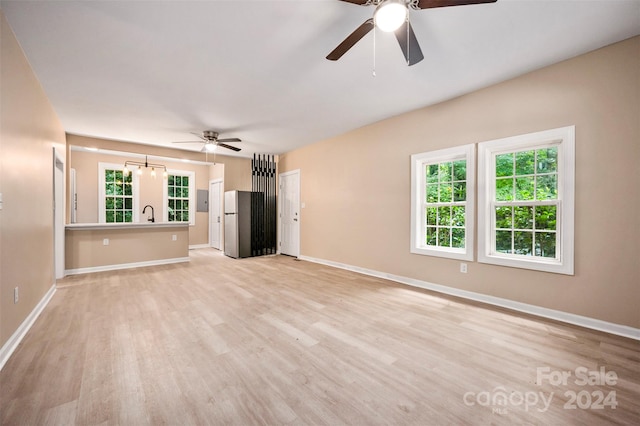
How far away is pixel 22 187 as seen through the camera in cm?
239

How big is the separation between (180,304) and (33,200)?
1823 millimetres

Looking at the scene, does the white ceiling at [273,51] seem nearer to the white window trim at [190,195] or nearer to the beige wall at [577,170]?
the beige wall at [577,170]

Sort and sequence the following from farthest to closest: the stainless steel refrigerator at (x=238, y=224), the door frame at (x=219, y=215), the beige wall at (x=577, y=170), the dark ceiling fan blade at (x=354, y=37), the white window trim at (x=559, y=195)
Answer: the door frame at (x=219, y=215) → the stainless steel refrigerator at (x=238, y=224) → the white window trim at (x=559, y=195) → the beige wall at (x=577, y=170) → the dark ceiling fan blade at (x=354, y=37)

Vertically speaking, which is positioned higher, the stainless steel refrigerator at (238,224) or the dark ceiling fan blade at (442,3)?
the dark ceiling fan blade at (442,3)

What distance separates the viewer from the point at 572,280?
2588 millimetres

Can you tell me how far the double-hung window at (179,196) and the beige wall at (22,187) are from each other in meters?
3.95

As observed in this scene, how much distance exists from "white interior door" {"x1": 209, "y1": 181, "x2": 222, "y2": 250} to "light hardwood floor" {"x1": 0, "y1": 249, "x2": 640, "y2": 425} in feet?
14.2

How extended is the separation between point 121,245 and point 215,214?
9.51 feet

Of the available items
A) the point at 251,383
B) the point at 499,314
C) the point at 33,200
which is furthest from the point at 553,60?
the point at 33,200

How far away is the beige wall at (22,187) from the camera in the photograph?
79.1 inches

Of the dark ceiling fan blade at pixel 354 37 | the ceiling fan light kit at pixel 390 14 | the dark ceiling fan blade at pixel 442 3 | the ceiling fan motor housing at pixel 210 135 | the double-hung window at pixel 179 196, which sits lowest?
the double-hung window at pixel 179 196

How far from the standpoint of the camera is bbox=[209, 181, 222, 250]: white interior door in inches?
294

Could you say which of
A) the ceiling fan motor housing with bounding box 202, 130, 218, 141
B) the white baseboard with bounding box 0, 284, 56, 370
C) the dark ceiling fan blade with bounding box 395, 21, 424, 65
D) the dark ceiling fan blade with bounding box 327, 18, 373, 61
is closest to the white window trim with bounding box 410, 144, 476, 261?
the dark ceiling fan blade with bounding box 395, 21, 424, 65

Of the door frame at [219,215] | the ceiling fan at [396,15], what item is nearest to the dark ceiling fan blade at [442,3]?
the ceiling fan at [396,15]
